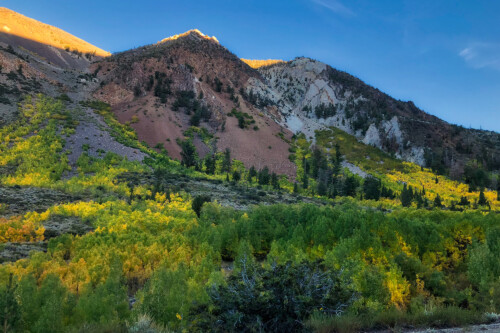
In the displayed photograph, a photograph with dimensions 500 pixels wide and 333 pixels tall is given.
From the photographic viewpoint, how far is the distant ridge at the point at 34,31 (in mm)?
78625

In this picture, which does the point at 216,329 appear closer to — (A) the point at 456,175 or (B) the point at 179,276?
(B) the point at 179,276

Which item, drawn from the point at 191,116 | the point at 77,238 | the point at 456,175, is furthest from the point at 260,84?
the point at 77,238

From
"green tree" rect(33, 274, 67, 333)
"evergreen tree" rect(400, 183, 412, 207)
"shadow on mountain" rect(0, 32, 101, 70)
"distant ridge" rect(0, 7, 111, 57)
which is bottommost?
"green tree" rect(33, 274, 67, 333)

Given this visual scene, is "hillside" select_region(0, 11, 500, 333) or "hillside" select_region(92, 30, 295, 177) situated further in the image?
"hillside" select_region(92, 30, 295, 177)

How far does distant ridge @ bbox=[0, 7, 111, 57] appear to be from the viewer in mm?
78625

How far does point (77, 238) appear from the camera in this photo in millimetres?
13594

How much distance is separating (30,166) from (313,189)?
35579mm

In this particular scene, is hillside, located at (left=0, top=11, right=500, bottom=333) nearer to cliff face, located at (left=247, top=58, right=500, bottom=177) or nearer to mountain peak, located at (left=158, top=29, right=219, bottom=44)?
cliff face, located at (left=247, top=58, right=500, bottom=177)

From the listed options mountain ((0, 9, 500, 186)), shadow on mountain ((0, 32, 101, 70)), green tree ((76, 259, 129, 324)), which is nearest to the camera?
green tree ((76, 259, 129, 324))

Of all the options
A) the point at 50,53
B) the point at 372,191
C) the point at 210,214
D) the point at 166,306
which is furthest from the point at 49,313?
the point at 50,53

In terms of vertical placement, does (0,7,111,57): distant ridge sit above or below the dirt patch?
above

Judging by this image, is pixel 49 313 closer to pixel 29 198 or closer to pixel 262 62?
pixel 29 198

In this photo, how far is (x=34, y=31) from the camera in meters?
84.4

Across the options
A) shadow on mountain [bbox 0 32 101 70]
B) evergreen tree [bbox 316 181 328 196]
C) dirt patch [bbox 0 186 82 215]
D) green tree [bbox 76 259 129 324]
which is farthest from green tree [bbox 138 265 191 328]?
shadow on mountain [bbox 0 32 101 70]
